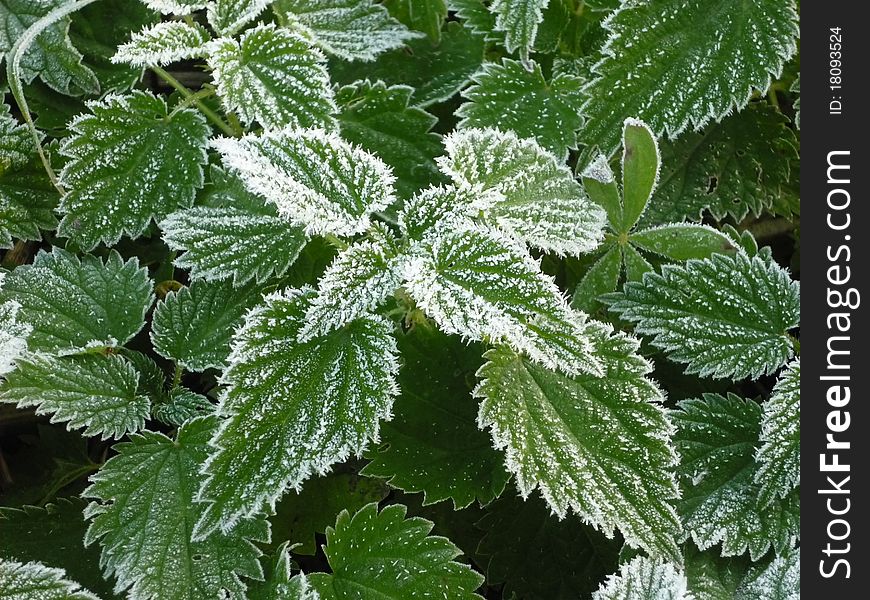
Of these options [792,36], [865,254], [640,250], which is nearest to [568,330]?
[640,250]

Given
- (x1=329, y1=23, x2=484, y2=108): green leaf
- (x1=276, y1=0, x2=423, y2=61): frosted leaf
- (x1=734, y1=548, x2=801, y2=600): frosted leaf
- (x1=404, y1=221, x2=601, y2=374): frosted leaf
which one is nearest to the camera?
(x1=404, y1=221, x2=601, y2=374): frosted leaf

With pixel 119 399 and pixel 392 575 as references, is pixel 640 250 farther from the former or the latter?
pixel 119 399

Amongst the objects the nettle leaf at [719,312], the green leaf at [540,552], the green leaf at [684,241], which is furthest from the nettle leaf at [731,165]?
the green leaf at [540,552]

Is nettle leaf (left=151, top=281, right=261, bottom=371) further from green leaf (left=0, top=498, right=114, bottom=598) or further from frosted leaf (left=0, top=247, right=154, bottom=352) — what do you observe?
green leaf (left=0, top=498, right=114, bottom=598)

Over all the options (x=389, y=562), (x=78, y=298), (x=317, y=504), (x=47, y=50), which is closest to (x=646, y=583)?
(x=389, y=562)

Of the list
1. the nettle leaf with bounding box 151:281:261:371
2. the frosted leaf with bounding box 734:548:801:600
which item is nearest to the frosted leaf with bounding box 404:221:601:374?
the nettle leaf with bounding box 151:281:261:371

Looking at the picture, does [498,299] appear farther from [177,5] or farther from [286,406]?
[177,5]
